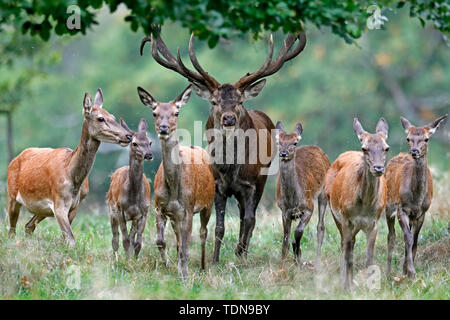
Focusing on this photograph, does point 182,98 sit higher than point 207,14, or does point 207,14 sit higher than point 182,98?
point 207,14

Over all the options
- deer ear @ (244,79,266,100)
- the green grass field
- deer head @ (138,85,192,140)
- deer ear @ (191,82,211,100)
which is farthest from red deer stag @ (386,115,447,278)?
deer head @ (138,85,192,140)

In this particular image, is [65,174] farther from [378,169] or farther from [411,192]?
[411,192]

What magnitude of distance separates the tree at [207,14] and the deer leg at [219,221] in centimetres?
278

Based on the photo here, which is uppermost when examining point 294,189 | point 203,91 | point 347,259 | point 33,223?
point 203,91

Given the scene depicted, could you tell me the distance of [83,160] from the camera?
30.9ft

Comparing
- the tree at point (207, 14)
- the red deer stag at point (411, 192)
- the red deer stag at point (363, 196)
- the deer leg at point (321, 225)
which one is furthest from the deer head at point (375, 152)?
the deer leg at point (321, 225)

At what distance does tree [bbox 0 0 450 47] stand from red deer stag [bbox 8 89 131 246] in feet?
6.90

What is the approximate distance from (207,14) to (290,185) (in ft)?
10.3

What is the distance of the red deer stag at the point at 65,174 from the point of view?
9.35 metres

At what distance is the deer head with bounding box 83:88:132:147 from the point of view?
9.34 metres

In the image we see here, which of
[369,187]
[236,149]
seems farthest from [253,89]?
[369,187]

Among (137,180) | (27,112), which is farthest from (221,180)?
(27,112)

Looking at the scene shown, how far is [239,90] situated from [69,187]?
232 cm

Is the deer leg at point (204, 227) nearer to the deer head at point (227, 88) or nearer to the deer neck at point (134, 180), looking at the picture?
the deer neck at point (134, 180)
